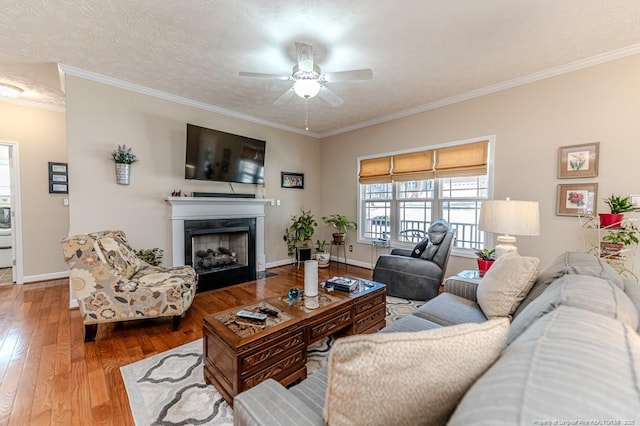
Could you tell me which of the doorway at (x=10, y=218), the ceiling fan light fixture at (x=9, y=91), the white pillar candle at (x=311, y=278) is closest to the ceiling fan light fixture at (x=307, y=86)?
the white pillar candle at (x=311, y=278)

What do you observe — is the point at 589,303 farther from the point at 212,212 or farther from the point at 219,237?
the point at 219,237

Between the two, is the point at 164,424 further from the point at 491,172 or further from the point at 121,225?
the point at 491,172

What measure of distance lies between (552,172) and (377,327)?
8.83 feet

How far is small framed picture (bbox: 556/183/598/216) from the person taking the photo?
2818 millimetres

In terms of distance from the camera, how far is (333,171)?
18.1 ft

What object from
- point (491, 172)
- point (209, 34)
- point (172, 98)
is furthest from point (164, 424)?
point (491, 172)

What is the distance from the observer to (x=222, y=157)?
400 centimetres

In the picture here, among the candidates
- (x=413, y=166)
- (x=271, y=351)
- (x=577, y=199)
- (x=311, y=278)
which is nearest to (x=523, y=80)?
(x=577, y=199)

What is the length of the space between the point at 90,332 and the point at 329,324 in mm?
2108

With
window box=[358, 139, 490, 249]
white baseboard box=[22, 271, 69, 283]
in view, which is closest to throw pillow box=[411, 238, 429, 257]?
window box=[358, 139, 490, 249]

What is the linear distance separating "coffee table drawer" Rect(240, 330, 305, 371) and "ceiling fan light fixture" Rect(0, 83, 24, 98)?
4653 millimetres

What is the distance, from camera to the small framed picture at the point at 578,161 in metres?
2.81

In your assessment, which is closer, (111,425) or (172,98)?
(111,425)

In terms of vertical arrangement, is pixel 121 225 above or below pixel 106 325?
above
